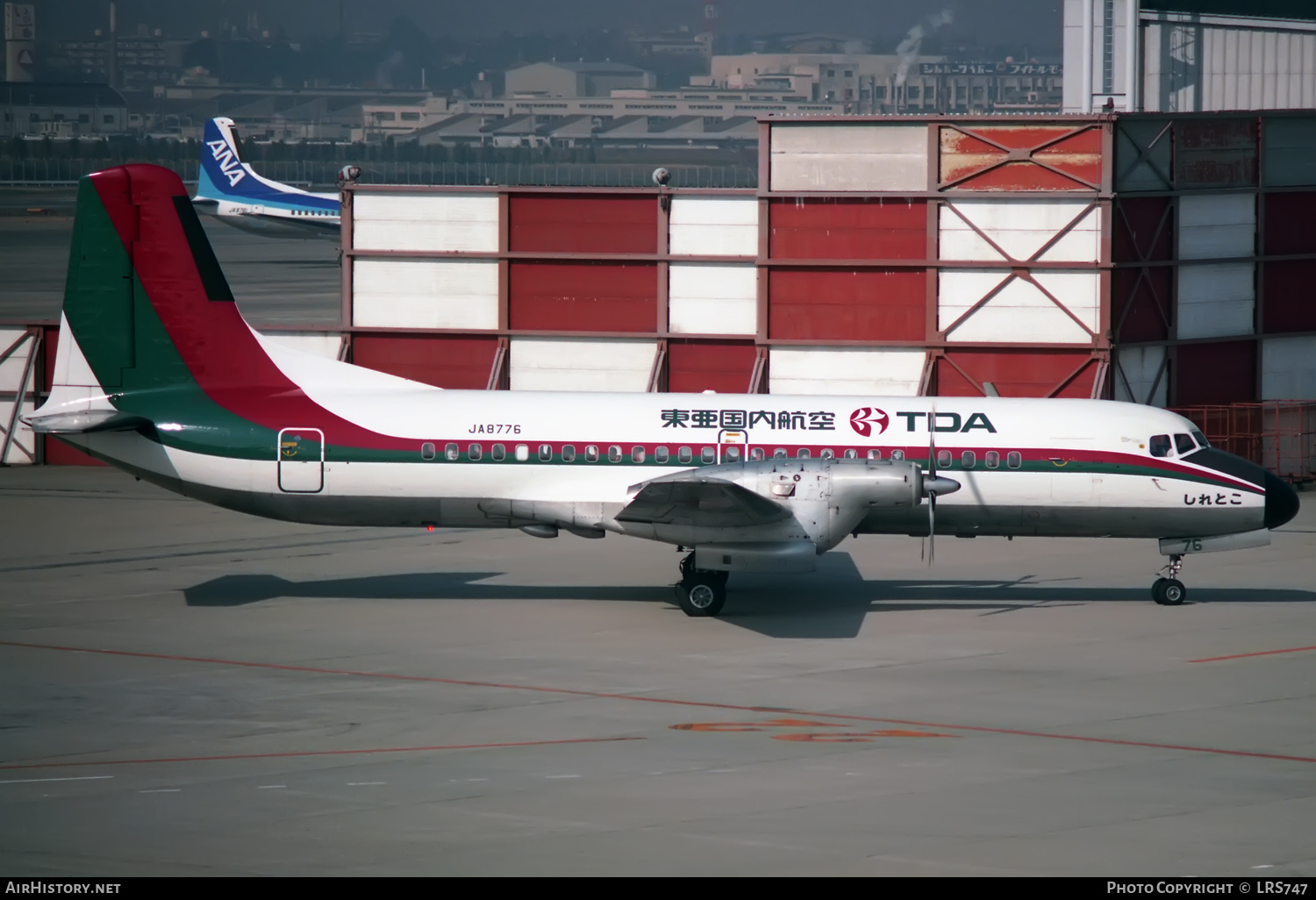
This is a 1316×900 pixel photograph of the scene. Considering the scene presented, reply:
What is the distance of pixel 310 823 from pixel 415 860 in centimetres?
148

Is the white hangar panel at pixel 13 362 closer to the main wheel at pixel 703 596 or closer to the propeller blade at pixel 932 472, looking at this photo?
the main wheel at pixel 703 596

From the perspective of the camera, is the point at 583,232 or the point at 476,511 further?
the point at 583,232

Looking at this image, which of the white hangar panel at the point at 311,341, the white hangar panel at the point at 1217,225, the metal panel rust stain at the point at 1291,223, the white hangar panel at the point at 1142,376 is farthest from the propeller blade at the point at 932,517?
the white hangar panel at the point at 311,341

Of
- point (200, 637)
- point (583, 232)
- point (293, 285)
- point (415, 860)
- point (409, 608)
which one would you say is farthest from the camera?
point (293, 285)

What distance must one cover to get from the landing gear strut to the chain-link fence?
11328 centimetres

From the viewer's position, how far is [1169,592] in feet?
84.2

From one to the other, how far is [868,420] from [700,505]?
362cm

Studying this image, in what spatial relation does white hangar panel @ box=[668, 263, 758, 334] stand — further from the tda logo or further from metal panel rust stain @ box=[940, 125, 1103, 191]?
the tda logo

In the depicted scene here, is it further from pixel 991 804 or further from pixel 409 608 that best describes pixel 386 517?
pixel 991 804

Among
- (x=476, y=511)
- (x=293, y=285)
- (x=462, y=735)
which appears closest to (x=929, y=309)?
(x=476, y=511)

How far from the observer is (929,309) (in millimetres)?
37344

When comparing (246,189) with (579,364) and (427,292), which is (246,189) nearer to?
(427,292)

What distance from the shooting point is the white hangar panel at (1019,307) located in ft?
121

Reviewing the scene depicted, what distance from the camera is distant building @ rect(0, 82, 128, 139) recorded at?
558 ft
